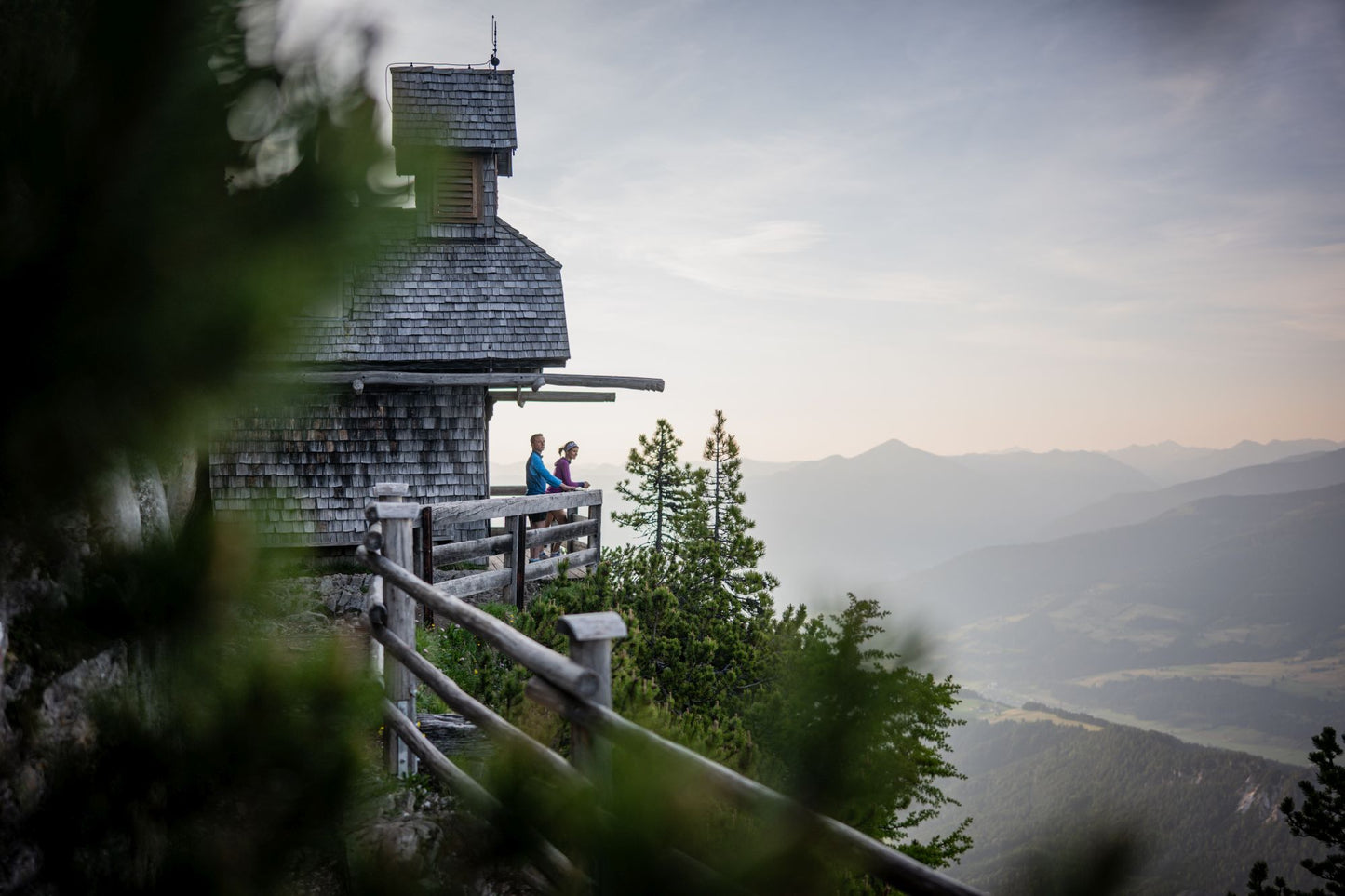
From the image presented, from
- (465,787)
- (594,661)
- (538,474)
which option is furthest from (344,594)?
(594,661)

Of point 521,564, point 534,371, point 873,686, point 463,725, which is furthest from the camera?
point 534,371

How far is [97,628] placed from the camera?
2.12m

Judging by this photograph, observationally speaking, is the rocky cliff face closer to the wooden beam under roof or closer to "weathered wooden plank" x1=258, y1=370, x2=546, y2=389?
the wooden beam under roof

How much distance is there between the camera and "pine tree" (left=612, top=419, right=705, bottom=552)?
21.2 m

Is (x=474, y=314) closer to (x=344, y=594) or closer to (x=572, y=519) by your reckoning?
(x=572, y=519)

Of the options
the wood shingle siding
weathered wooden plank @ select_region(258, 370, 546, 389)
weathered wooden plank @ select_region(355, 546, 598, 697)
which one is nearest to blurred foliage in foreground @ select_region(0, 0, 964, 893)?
weathered wooden plank @ select_region(355, 546, 598, 697)

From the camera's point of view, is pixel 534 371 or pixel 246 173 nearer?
pixel 246 173

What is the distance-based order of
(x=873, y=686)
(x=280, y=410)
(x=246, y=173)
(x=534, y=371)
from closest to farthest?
(x=873, y=686) → (x=246, y=173) → (x=280, y=410) → (x=534, y=371)

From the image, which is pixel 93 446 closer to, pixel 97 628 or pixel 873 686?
pixel 97 628

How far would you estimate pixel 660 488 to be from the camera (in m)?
21.8

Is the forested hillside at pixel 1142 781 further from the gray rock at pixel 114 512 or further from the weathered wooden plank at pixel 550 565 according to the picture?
the gray rock at pixel 114 512

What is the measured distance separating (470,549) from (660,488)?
36.0ft

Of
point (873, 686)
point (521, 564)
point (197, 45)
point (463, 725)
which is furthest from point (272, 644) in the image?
point (521, 564)

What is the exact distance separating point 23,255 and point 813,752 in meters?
2.01
